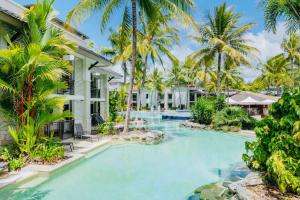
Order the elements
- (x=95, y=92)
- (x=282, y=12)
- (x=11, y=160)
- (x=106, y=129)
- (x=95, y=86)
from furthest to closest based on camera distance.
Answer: (x=95, y=86)
(x=95, y=92)
(x=106, y=129)
(x=282, y=12)
(x=11, y=160)

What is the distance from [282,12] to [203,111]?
13.6 m

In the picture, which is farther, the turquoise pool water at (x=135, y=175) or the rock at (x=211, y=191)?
the turquoise pool water at (x=135, y=175)

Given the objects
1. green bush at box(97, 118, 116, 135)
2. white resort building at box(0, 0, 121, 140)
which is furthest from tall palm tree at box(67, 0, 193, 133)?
white resort building at box(0, 0, 121, 140)

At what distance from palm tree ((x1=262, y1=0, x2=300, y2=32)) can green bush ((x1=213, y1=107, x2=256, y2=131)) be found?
1015cm

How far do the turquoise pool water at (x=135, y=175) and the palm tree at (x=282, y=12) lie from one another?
19.4ft

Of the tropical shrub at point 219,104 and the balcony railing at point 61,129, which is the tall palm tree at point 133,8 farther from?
the tropical shrub at point 219,104

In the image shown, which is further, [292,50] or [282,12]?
[292,50]

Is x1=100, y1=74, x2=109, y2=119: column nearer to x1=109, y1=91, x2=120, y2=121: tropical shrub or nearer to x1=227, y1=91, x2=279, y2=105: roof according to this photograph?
x1=109, y1=91, x2=120, y2=121: tropical shrub

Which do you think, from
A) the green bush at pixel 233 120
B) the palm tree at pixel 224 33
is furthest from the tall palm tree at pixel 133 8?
the green bush at pixel 233 120

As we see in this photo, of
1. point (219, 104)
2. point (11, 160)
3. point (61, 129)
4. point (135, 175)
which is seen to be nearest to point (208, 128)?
point (219, 104)

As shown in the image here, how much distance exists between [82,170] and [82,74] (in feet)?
23.4

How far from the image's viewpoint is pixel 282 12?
10.4m

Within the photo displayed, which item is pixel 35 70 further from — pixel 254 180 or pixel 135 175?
pixel 254 180

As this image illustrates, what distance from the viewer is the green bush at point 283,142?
5285 millimetres
